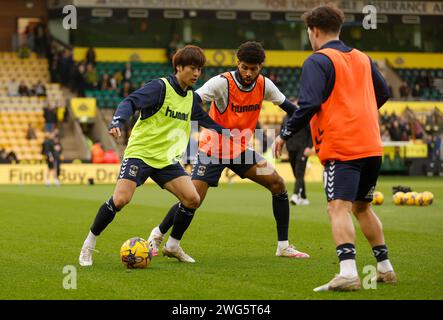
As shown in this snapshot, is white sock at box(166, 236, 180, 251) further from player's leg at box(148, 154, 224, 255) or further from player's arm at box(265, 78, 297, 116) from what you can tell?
player's arm at box(265, 78, 297, 116)

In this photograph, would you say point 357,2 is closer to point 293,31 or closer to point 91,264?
point 293,31

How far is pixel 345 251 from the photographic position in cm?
789

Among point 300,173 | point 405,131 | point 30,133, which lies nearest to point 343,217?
point 300,173

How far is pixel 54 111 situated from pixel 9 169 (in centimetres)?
624

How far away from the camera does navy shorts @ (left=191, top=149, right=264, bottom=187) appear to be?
10.9m

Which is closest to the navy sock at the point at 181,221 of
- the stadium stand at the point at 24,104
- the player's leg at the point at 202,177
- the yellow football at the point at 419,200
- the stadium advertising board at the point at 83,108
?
the player's leg at the point at 202,177

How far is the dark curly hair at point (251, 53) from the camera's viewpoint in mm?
10414

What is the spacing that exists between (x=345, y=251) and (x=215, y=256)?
3.26m

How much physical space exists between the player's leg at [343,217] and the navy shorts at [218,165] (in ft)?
9.43


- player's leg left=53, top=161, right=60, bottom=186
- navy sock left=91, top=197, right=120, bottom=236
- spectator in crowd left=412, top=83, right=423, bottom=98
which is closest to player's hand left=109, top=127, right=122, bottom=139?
navy sock left=91, top=197, right=120, bottom=236

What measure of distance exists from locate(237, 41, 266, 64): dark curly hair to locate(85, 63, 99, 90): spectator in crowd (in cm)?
3376

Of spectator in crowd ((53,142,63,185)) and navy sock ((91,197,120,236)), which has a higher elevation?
spectator in crowd ((53,142,63,185))

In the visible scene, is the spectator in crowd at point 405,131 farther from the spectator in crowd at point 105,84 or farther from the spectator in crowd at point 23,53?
the spectator in crowd at point 23,53

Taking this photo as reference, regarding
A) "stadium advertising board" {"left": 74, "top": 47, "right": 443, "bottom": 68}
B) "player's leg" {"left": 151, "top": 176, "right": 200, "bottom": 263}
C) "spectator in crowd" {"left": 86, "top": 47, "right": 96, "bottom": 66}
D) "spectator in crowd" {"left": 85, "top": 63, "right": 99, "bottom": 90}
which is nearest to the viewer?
"player's leg" {"left": 151, "top": 176, "right": 200, "bottom": 263}
